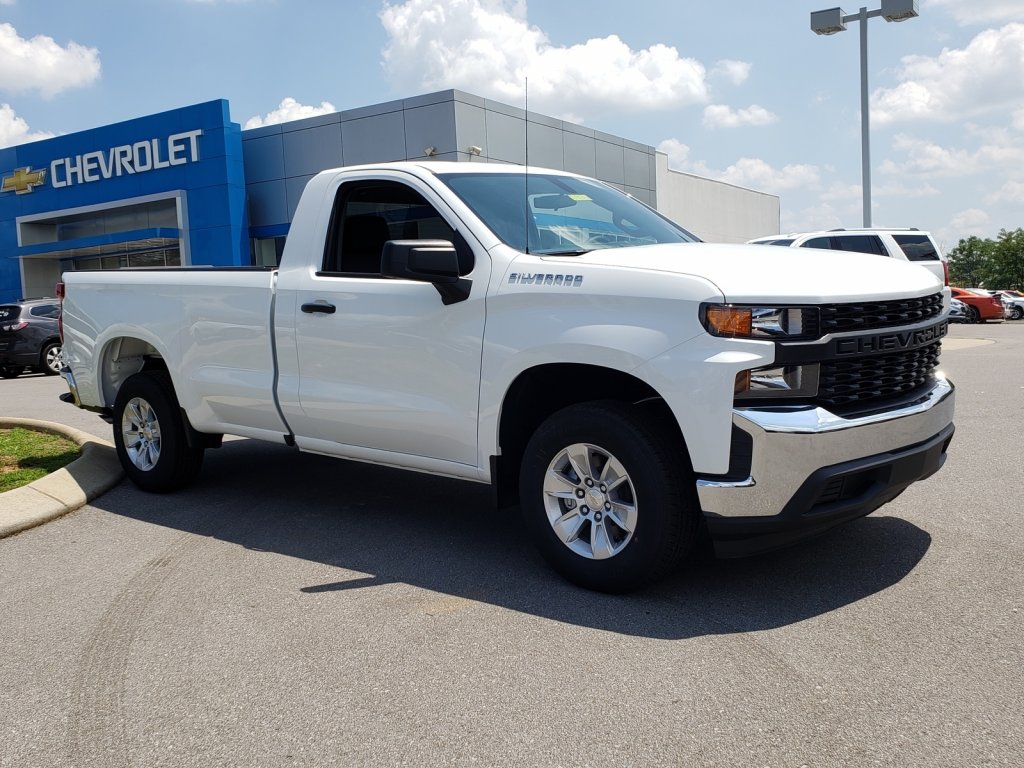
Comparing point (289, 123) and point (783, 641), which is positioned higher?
point (289, 123)

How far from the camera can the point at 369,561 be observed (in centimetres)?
505

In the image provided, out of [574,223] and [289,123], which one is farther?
[289,123]

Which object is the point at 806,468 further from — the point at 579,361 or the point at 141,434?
the point at 141,434

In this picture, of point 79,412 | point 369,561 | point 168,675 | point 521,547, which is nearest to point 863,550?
point 521,547

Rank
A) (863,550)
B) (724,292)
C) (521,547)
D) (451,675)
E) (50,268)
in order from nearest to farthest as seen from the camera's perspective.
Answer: (451,675) → (724,292) → (863,550) → (521,547) → (50,268)

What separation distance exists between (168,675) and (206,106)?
93.4 ft

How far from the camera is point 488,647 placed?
3.84 m

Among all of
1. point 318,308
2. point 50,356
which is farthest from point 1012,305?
point 318,308

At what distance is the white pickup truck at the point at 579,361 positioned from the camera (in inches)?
153

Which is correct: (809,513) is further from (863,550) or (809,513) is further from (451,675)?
(451,675)

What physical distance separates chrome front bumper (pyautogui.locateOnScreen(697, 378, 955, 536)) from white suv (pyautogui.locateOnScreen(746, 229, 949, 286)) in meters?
11.1

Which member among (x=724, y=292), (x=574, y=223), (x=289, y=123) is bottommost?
(x=724, y=292)

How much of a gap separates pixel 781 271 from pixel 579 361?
93cm

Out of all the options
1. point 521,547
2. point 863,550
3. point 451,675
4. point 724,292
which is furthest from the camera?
point 521,547
